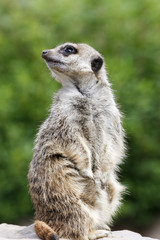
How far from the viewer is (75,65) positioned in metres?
5.03

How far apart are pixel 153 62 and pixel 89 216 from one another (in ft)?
13.3

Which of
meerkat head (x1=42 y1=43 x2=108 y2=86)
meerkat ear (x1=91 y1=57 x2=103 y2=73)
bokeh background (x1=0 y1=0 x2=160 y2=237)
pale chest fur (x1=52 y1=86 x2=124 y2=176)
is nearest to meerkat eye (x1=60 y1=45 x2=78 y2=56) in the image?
meerkat head (x1=42 y1=43 x2=108 y2=86)

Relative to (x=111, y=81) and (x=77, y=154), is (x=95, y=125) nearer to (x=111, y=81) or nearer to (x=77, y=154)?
(x=77, y=154)

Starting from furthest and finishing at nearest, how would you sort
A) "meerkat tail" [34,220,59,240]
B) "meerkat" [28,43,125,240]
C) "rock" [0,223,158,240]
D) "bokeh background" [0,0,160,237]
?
"bokeh background" [0,0,160,237] < "rock" [0,223,158,240] < "meerkat" [28,43,125,240] < "meerkat tail" [34,220,59,240]

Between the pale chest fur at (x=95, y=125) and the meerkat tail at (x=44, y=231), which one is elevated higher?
the pale chest fur at (x=95, y=125)

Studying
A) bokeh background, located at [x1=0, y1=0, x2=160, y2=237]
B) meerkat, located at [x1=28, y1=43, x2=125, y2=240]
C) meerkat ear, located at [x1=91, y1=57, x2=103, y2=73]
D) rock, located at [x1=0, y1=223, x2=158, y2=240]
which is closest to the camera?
meerkat, located at [x1=28, y1=43, x2=125, y2=240]

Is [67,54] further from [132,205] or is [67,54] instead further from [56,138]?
[132,205]

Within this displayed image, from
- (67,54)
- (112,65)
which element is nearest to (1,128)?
(112,65)

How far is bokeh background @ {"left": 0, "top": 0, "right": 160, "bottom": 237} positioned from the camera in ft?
25.6

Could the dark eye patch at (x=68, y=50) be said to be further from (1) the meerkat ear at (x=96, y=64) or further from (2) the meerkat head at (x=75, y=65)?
(1) the meerkat ear at (x=96, y=64)

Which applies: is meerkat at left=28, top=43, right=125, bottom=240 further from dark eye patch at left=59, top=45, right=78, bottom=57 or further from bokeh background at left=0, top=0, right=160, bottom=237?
bokeh background at left=0, top=0, right=160, bottom=237

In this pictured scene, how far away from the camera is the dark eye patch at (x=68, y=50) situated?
16.7 feet

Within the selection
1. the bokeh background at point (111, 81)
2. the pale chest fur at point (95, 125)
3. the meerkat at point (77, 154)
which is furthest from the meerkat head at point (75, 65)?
the bokeh background at point (111, 81)

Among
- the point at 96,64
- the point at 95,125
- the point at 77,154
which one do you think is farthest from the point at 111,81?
the point at 77,154
